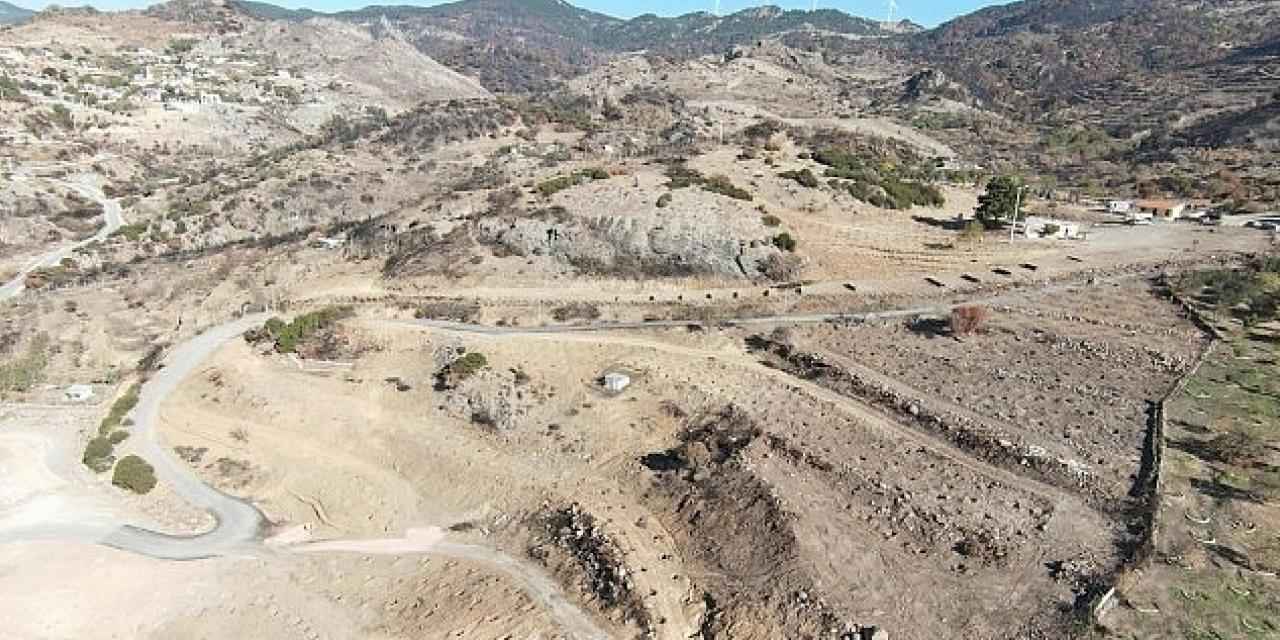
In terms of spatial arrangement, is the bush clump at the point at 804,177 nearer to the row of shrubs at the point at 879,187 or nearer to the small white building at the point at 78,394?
the row of shrubs at the point at 879,187

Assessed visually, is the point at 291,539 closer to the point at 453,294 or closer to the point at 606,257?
the point at 453,294

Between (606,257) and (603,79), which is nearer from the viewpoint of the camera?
(606,257)

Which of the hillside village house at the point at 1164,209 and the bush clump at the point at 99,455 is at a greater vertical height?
the hillside village house at the point at 1164,209

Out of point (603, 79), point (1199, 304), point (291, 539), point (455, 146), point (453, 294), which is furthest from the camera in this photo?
point (603, 79)

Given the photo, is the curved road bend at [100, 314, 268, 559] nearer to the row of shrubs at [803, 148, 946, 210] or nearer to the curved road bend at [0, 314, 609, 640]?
the curved road bend at [0, 314, 609, 640]

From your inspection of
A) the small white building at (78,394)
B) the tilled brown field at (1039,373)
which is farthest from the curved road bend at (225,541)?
the tilled brown field at (1039,373)

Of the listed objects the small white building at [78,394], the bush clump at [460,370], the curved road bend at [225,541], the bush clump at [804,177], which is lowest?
the curved road bend at [225,541]

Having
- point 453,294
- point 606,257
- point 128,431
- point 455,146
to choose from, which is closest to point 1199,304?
point 606,257

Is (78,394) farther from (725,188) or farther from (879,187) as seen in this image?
(879,187)
